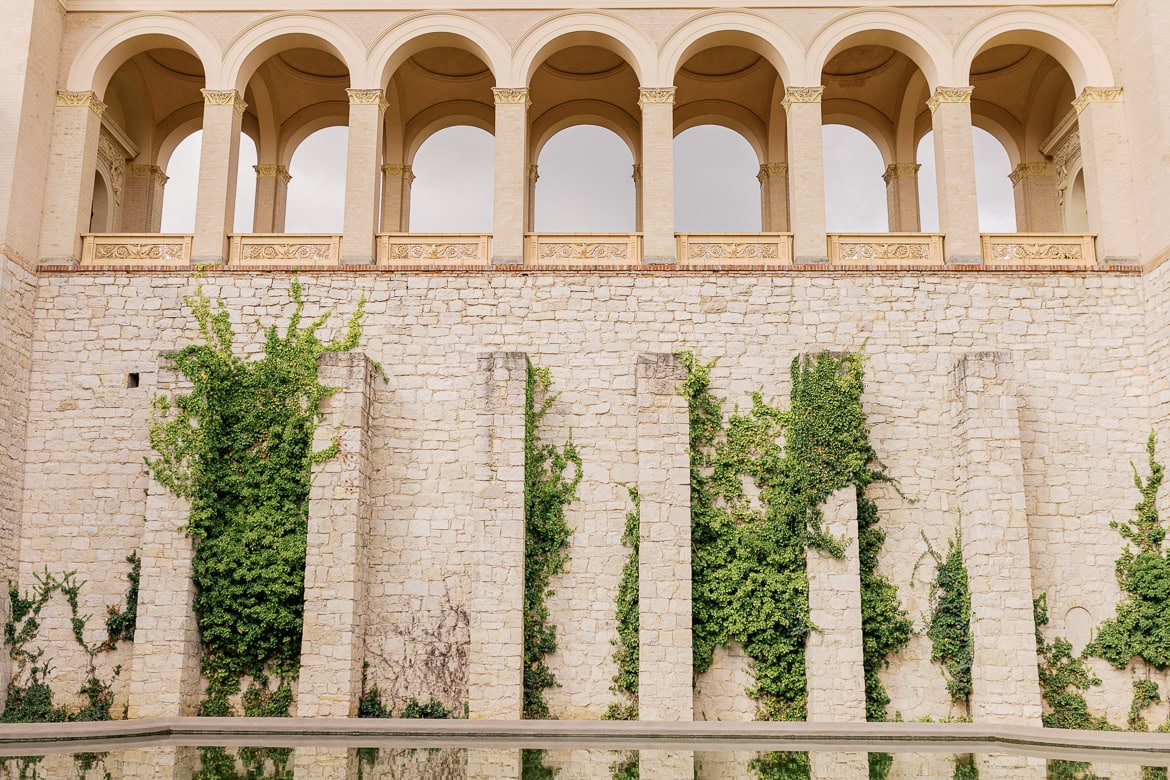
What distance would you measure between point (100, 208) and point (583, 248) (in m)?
9.66

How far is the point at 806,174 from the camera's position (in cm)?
1650

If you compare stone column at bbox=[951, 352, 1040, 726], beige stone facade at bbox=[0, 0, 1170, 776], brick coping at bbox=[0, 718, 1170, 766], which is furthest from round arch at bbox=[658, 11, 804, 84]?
brick coping at bbox=[0, 718, 1170, 766]

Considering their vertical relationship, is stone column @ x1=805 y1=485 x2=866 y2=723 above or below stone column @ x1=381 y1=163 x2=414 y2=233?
below

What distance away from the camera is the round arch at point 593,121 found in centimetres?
2044

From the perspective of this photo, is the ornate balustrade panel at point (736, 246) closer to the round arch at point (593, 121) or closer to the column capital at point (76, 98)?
the round arch at point (593, 121)

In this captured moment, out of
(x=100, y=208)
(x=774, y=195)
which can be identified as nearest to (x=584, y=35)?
(x=774, y=195)

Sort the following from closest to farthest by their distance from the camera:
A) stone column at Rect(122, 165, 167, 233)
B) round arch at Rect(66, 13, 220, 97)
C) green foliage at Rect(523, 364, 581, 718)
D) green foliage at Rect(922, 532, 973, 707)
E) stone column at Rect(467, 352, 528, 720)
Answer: stone column at Rect(467, 352, 528, 720), green foliage at Rect(922, 532, 973, 707), green foliage at Rect(523, 364, 581, 718), round arch at Rect(66, 13, 220, 97), stone column at Rect(122, 165, 167, 233)

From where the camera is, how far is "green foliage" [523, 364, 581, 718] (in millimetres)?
14633

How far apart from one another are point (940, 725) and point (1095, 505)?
14.5ft

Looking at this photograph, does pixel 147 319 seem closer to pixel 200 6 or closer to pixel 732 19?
pixel 200 6

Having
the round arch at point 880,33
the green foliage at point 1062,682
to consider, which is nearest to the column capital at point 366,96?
the round arch at point 880,33

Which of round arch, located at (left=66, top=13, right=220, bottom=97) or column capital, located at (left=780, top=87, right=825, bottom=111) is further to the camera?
round arch, located at (left=66, top=13, right=220, bottom=97)

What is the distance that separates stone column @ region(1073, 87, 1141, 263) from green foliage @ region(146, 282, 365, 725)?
12.1 meters

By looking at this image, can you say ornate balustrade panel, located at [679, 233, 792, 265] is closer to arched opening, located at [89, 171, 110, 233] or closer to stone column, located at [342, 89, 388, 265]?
stone column, located at [342, 89, 388, 265]
